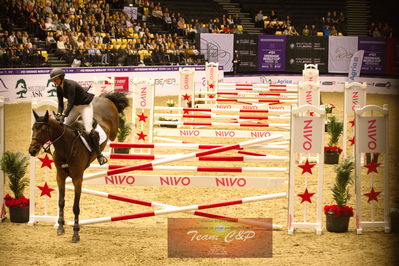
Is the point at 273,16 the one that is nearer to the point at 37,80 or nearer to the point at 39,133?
the point at 37,80

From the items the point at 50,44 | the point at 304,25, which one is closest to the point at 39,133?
the point at 50,44

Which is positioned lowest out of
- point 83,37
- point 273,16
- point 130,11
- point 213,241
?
point 213,241

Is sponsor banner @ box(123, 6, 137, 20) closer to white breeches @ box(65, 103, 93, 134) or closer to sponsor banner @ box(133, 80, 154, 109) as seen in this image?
sponsor banner @ box(133, 80, 154, 109)

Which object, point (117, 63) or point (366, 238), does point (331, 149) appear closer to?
point (366, 238)

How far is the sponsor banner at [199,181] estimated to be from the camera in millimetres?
7824

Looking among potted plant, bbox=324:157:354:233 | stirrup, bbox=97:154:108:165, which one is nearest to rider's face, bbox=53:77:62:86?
stirrup, bbox=97:154:108:165

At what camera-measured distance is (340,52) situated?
105 feet

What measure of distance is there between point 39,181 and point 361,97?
22.1ft

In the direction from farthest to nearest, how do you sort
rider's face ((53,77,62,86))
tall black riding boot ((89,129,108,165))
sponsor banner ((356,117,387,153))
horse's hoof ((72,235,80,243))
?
1. tall black riding boot ((89,129,108,165))
2. sponsor banner ((356,117,387,153))
3. rider's face ((53,77,62,86))
4. horse's hoof ((72,235,80,243))

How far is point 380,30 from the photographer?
1271 inches

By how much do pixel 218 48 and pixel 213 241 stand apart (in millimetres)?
24902

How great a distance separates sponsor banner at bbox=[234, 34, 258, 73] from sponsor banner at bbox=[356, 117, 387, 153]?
2408 centimetres

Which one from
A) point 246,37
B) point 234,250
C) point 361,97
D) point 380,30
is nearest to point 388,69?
point 380,30

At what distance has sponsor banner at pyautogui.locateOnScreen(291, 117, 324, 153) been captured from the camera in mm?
7848
